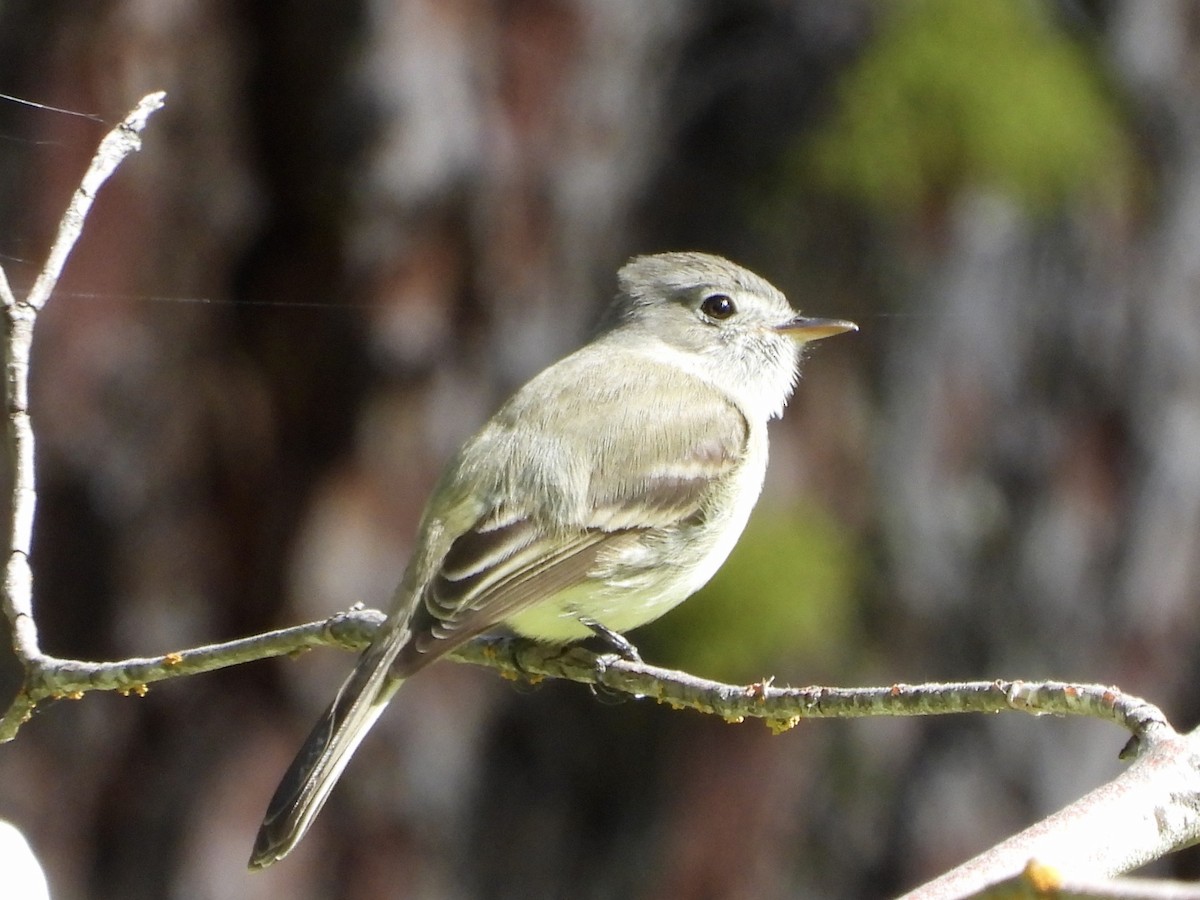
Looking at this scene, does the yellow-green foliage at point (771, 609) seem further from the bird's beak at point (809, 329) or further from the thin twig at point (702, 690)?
the thin twig at point (702, 690)

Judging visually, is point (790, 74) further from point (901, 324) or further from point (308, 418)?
point (308, 418)

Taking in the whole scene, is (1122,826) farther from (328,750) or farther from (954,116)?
(954,116)

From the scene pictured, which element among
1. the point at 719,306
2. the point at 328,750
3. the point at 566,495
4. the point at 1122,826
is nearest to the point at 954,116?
the point at 719,306

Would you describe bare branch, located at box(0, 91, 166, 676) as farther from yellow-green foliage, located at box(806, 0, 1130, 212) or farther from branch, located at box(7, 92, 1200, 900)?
yellow-green foliage, located at box(806, 0, 1130, 212)

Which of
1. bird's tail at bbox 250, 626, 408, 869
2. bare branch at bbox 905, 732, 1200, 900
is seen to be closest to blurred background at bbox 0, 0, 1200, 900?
bird's tail at bbox 250, 626, 408, 869

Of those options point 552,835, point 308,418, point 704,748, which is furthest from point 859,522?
point 308,418

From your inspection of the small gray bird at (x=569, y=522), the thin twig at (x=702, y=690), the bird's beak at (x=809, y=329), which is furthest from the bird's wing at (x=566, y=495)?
the bird's beak at (x=809, y=329)
